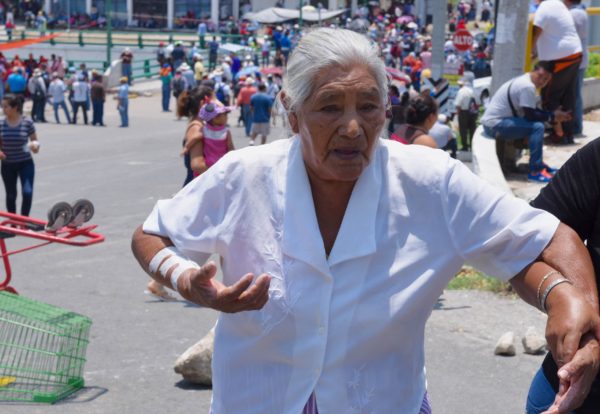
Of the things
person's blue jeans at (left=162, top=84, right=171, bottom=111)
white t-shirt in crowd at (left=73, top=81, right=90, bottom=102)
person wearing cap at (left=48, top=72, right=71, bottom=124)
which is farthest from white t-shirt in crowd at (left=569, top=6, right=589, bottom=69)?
person's blue jeans at (left=162, top=84, right=171, bottom=111)

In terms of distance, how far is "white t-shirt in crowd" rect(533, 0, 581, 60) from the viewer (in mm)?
12758

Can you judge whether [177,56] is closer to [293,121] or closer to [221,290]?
[293,121]

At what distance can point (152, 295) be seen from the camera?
358 inches

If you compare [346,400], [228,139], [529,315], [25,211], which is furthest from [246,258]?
[25,211]

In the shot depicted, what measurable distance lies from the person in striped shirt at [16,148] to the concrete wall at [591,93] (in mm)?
8638

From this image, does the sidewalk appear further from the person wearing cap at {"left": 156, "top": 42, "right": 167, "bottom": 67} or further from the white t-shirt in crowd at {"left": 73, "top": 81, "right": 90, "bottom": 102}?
the person wearing cap at {"left": 156, "top": 42, "right": 167, "bottom": 67}

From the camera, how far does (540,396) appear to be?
3236 mm

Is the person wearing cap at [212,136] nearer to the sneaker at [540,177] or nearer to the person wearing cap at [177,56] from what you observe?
the sneaker at [540,177]

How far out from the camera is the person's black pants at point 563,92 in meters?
13.1

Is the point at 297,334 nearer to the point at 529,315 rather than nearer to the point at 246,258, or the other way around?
the point at 246,258

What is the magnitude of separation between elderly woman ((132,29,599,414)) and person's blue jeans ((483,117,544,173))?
30.0 feet

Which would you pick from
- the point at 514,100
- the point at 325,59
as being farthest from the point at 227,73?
the point at 325,59

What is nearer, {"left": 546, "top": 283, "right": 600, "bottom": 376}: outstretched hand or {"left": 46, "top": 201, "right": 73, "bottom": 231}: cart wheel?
{"left": 546, "top": 283, "right": 600, "bottom": 376}: outstretched hand

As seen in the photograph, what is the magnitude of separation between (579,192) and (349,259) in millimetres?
868
